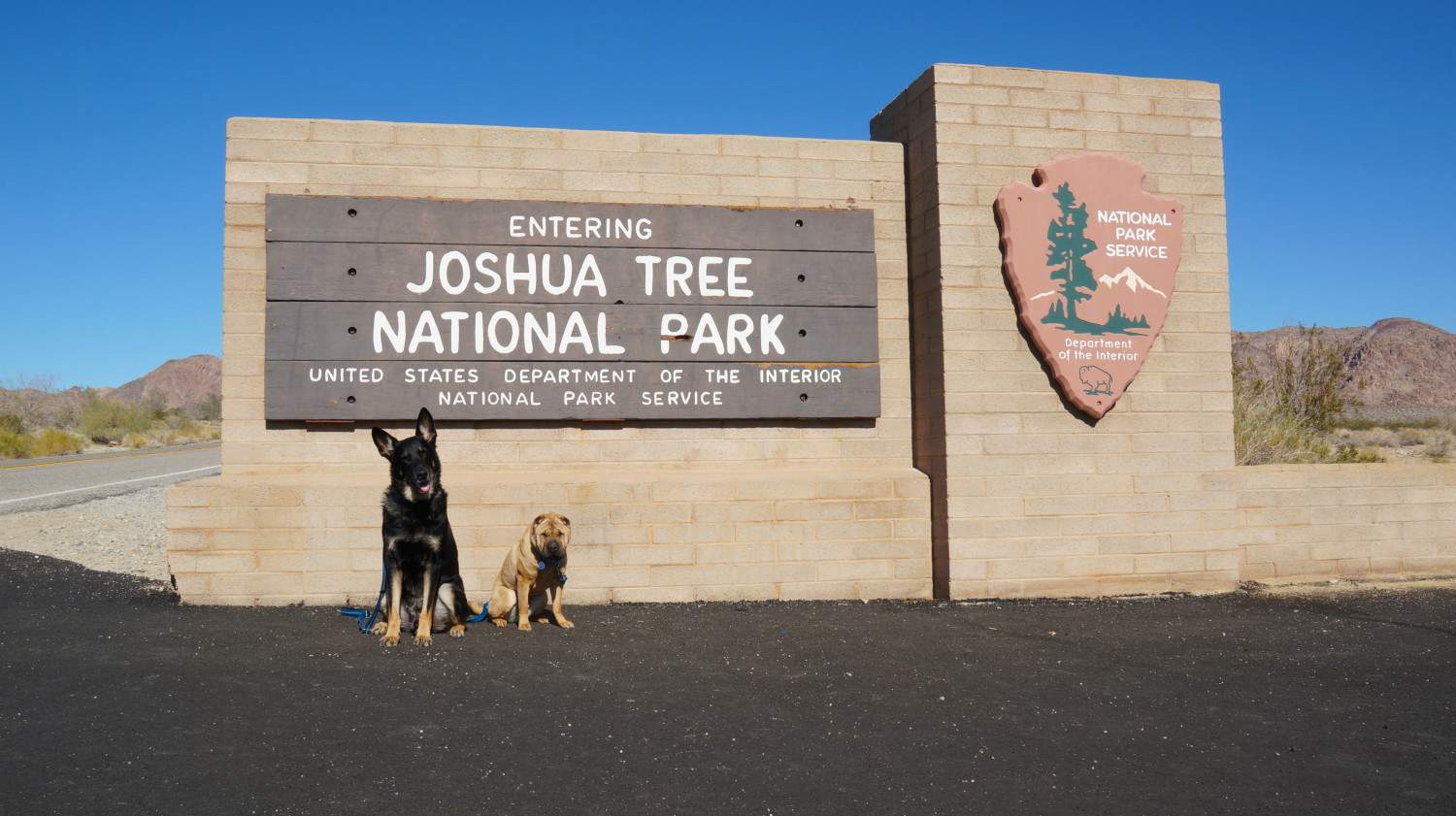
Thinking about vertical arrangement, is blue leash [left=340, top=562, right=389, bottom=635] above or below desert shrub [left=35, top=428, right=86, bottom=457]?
below

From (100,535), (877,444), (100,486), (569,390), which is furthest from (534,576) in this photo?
(100,486)

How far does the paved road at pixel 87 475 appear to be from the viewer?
54.9 feet

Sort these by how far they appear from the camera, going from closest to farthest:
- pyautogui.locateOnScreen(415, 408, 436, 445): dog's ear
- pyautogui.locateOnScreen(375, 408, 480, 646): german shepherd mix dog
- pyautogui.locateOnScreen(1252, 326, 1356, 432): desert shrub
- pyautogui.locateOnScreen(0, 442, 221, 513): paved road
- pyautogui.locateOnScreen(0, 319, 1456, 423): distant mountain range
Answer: pyautogui.locateOnScreen(375, 408, 480, 646): german shepherd mix dog → pyautogui.locateOnScreen(415, 408, 436, 445): dog's ear → pyautogui.locateOnScreen(0, 442, 221, 513): paved road → pyautogui.locateOnScreen(1252, 326, 1356, 432): desert shrub → pyautogui.locateOnScreen(0, 319, 1456, 423): distant mountain range

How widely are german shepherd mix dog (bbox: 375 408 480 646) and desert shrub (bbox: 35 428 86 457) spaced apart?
103ft

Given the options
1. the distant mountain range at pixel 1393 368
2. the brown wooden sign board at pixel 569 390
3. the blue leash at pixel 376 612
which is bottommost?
the blue leash at pixel 376 612

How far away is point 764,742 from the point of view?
15.1 ft

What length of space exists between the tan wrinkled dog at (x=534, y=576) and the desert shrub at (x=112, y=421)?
133ft

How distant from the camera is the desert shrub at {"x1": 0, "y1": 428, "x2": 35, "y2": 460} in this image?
31.6 meters

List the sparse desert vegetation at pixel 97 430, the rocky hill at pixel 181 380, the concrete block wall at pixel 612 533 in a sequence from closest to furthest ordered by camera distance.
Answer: the concrete block wall at pixel 612 533
the sparse desert vegetation at pixel 97 430
the rocky hill at pixel 181 380

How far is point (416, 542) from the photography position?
22.0 feet

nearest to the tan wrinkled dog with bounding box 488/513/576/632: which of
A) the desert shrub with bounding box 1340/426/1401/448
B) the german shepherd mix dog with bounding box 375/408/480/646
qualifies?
the german shepherd mix dog with bounding box 375/408/480/646

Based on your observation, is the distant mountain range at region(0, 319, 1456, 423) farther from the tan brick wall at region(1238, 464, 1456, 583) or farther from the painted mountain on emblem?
the painted mountain on emblem

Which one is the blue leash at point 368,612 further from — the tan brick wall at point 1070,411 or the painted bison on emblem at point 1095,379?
the painted bison on emblem at point 1095,379

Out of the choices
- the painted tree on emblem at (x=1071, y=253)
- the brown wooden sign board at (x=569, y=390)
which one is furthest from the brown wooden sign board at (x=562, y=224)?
the painted tree on emblem at (x=1071, y=253)
